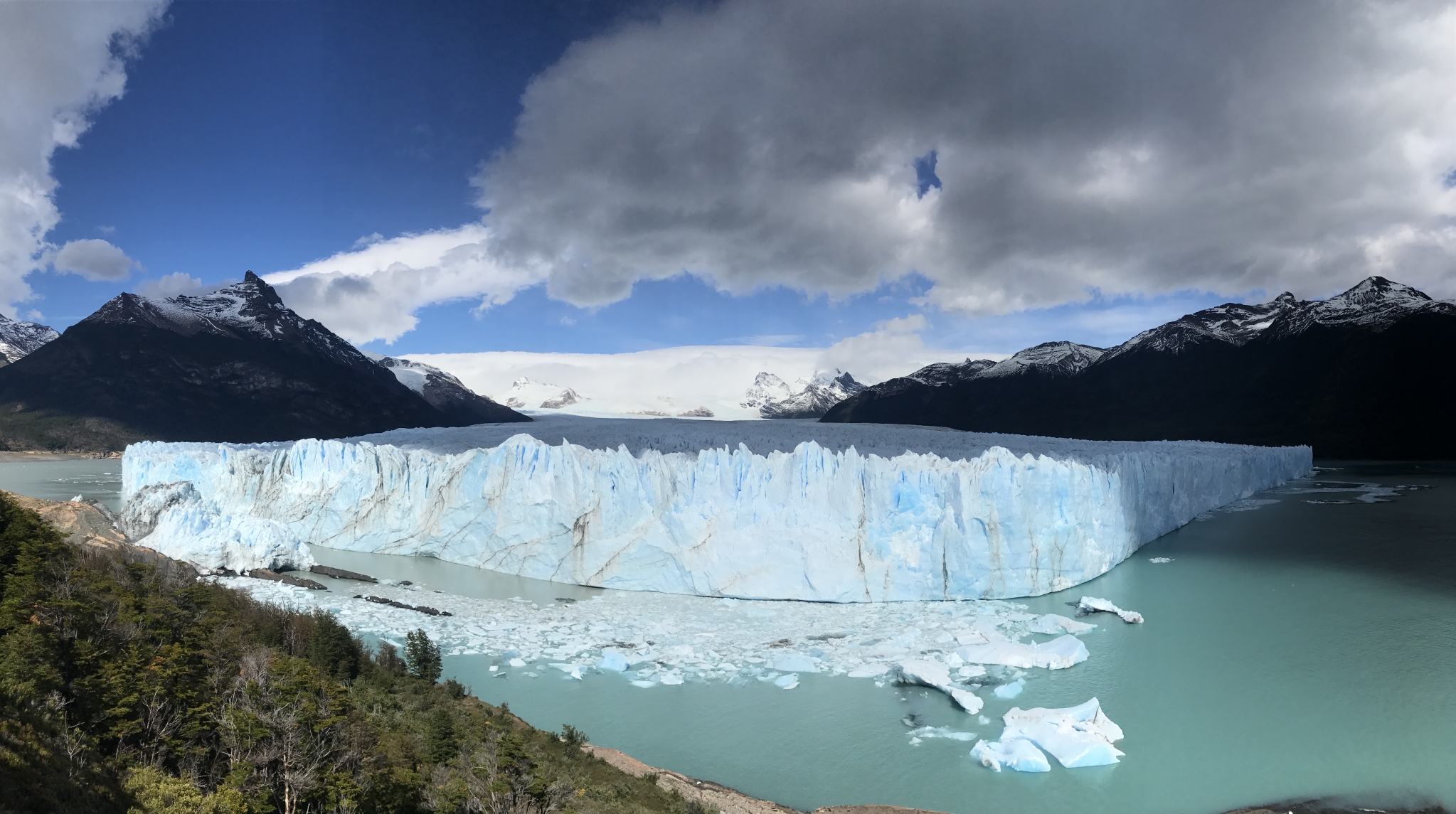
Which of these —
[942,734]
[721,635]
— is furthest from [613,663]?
[942,734]

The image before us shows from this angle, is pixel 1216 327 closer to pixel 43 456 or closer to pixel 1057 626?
pixel 1057 626

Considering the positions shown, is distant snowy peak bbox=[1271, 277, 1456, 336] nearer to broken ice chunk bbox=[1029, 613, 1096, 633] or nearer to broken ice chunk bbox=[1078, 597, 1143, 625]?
broken ice chunk bbox=[1078, 597, 1143, 625]

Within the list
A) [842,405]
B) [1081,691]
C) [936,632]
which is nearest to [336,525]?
[936,632]

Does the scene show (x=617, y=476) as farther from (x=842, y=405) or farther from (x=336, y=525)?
(x=842, y=405)

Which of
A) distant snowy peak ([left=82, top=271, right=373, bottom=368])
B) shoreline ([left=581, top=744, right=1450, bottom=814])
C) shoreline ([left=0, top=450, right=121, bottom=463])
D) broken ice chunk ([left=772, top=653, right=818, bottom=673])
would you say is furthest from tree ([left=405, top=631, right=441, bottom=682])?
distant snowy peak ([left=82, top=271, right=373, bottom=368])

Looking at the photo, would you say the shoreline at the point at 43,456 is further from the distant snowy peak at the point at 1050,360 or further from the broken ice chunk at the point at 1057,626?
the distant snowy peak at the point at 1050,360

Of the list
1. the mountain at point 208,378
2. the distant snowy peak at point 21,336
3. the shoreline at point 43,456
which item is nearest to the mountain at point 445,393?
the mountain at point 208,378
